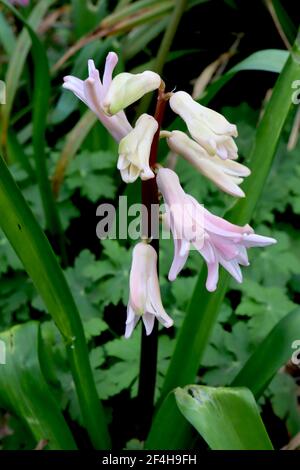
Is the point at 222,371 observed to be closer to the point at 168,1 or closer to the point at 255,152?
the point at 255,152

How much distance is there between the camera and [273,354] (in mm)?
1062

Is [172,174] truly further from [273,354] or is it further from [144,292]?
[273,354]

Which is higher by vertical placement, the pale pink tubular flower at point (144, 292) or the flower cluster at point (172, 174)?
the flower cluster at point (172, 174)

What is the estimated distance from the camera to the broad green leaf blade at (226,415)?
914mm

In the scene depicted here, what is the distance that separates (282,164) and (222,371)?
75cm

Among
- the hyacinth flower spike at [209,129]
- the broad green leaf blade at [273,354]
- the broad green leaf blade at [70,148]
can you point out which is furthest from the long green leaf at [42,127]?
the hyacinth flower spike at [209,129]

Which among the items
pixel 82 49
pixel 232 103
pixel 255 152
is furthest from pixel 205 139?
pixel 232 103

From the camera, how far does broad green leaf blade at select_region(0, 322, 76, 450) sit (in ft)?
3.58

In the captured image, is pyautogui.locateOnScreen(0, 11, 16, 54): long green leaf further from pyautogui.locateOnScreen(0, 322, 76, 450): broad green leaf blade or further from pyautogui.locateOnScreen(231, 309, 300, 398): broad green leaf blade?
pyautogui.locateOnScreen(231, 309, 300, 398): broad green leaf blade

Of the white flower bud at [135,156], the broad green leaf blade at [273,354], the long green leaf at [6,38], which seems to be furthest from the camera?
the long green leaf at [6,38]

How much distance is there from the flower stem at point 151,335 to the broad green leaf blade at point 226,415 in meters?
0.14

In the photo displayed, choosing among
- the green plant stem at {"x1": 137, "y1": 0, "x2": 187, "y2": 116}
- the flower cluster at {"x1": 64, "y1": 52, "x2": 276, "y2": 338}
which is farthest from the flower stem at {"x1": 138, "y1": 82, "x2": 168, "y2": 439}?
the green plant stem at {"x1": 137, "y1": 0, "x2": 187, "y2": 116}

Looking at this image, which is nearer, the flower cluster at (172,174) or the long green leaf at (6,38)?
the flower cluster at (172,174)

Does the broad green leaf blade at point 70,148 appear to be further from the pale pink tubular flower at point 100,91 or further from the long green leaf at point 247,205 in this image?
the pale pink tubular flower at point 100,91
